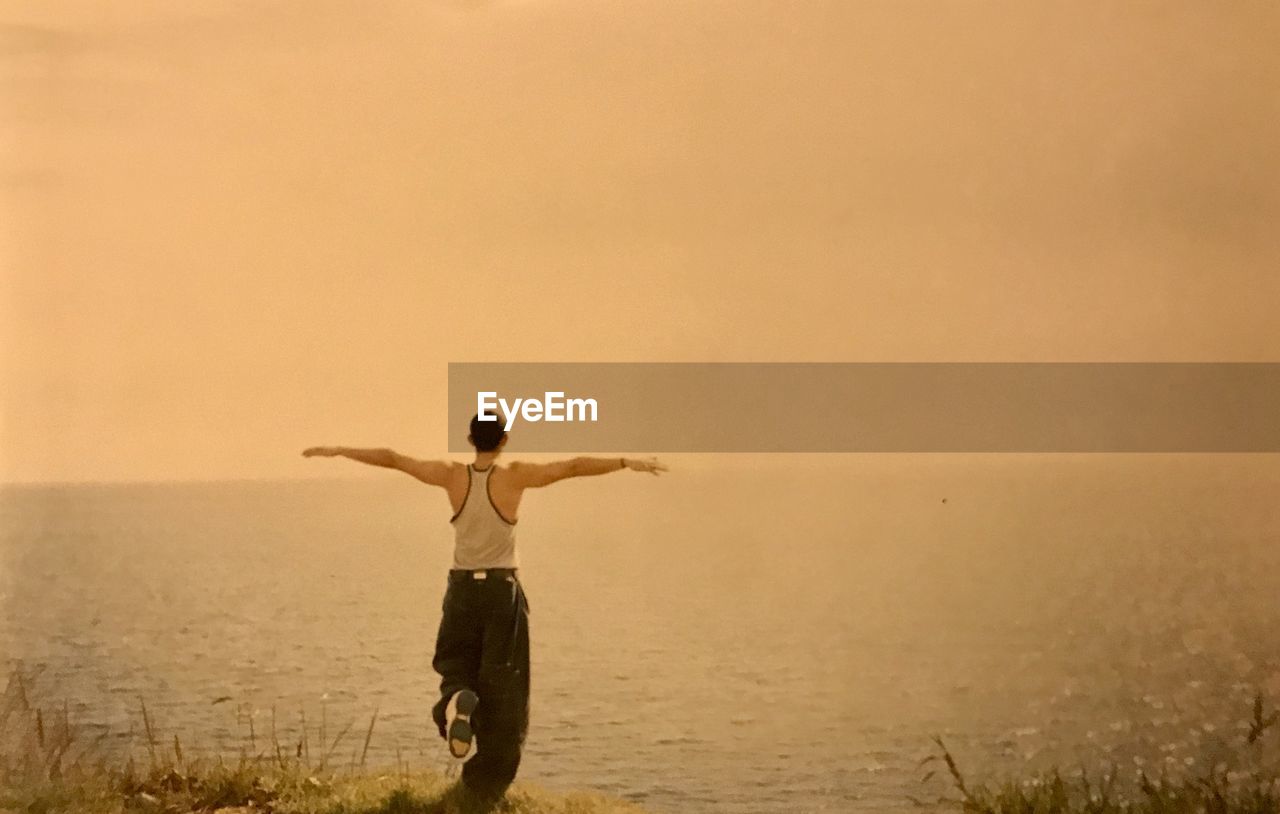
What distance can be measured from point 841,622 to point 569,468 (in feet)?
2.78

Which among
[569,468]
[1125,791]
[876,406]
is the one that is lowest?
[1125,791]

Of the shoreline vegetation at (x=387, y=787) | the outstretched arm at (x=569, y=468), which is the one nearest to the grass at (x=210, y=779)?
the shoreline vegetation at (x=387, y=787)

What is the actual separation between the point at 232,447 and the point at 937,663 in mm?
2064

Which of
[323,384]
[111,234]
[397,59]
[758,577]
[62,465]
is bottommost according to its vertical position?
[758,577]

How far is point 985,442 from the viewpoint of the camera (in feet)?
8.95

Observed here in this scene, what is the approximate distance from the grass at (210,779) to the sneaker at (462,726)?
19 centimetres

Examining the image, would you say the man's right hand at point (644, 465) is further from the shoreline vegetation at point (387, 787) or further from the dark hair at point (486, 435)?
the shoreline vegetation at point (387, 787)

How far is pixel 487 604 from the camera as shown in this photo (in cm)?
261

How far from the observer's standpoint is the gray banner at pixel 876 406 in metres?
2.72

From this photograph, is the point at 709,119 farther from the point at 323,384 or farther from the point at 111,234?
the point at 111,234

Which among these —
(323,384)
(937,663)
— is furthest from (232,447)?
(937,663)

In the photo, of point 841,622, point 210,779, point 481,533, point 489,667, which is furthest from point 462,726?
point 841,622

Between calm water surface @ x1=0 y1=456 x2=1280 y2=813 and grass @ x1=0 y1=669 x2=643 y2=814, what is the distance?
0.05 meters

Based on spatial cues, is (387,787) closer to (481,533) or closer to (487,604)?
(487,604)
